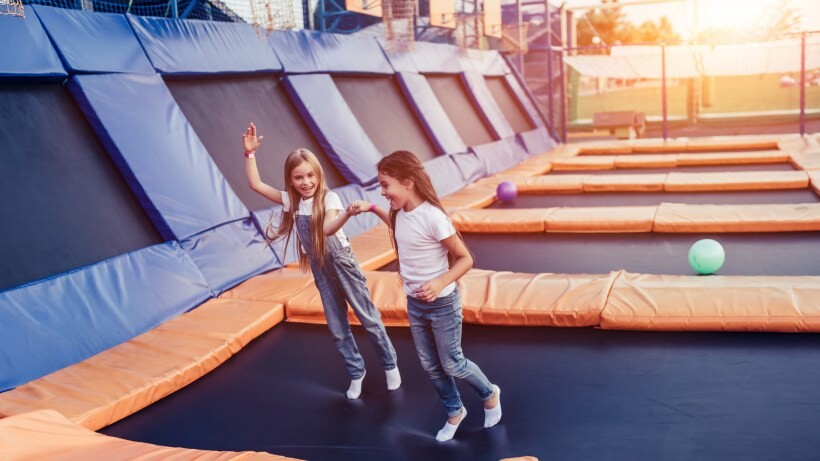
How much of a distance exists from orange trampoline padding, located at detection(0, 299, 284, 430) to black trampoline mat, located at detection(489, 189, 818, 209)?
3.85 metres

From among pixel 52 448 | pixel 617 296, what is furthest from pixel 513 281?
pixel 52 448

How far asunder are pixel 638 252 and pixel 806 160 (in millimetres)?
4465

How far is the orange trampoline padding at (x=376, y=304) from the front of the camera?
3695mm

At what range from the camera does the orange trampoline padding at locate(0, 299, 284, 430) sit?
2.70 metres

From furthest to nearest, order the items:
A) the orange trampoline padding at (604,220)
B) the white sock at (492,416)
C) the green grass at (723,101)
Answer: the green grass at (723,101)
the orange trampoline padding at (604,220)
the white sock at (492,416)

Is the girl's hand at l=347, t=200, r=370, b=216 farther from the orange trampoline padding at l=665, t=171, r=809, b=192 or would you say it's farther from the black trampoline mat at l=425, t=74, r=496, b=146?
the black trampoline mat at l=425, t=74, r=496, b=146

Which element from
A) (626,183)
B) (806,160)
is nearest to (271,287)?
(626,183)

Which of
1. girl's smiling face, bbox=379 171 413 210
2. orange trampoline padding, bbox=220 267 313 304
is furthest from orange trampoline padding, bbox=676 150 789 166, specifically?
girl's smiling face, bbox=379 171 413 210

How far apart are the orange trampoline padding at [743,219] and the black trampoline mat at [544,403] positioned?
221cm

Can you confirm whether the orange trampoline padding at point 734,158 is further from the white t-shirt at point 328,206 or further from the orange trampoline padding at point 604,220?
the white t-shirt at point 328,206

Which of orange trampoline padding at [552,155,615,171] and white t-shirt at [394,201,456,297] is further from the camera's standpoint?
orange trampoline padding at [552,155,615,171]

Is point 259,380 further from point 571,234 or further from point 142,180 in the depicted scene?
→ point 571,234

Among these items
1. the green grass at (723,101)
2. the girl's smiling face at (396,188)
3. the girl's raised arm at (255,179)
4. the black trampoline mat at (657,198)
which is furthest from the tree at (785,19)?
the girl's smiling face at (396,188)

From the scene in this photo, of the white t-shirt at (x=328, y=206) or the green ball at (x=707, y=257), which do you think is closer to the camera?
the white t-shirt at (x=328, y=206)
